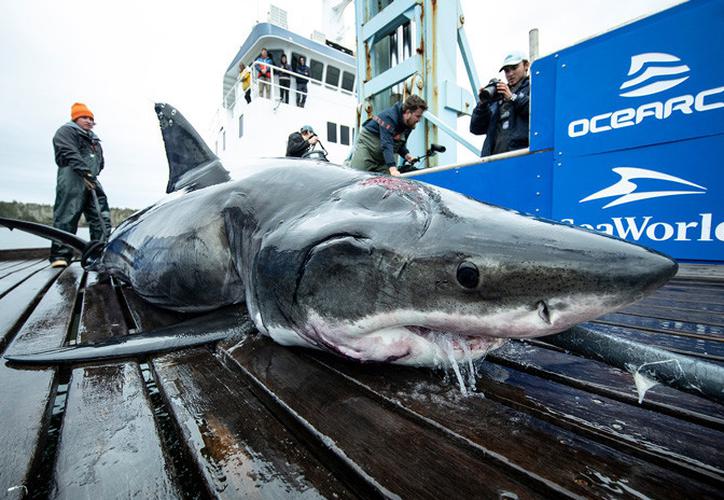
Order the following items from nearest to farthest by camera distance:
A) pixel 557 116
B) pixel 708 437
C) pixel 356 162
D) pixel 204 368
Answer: pixel 708 437
pixel 204 368
pixel 557 116
pixel 356 162

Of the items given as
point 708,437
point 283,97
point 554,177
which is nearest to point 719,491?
point 708,437

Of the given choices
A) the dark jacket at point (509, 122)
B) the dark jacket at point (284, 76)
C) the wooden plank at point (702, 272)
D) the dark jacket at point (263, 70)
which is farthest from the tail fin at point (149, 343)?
the dark jacket at point (284, 76)

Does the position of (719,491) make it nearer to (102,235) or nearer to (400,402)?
(400,402)

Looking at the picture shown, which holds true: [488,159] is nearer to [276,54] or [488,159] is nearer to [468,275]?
[468,275]

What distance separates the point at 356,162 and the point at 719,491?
462 cm

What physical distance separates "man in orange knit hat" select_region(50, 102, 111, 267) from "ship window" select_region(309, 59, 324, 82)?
36.0 feet

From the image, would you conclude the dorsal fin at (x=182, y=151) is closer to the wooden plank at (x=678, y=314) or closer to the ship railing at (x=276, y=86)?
the wooden plank at (x=678, y=314)

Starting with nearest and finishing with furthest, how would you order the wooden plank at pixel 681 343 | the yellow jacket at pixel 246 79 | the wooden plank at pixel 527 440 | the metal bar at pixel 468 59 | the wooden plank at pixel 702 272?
1. the wooden plank at pixel 527 440
2. the wooden plank at pixel 681 343
3. the wooden plank at pixel 702 272
4. the metal bar at pixel 468 59
5. the yellow jacket at pixel 246 79

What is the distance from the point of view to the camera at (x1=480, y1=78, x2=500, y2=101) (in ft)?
13.1

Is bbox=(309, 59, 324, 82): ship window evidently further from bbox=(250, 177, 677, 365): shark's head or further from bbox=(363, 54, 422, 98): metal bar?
bbox=(250, 177, 677, 365): shark's head

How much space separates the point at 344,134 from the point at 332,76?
7.82 feet

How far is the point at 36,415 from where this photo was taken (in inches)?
35.5

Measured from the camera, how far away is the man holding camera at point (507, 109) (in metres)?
3.92

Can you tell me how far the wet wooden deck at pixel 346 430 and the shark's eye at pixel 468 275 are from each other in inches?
11.6
